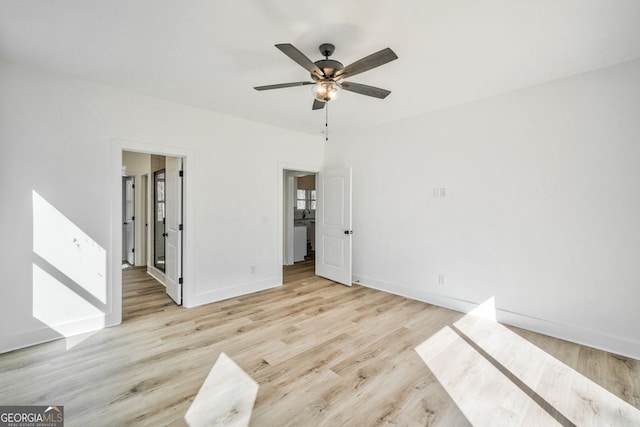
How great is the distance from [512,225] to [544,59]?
1732 millimetres

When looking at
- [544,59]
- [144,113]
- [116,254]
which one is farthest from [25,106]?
[544,59]

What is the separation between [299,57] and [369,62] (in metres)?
0.52

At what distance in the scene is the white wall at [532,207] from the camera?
8.64 feet

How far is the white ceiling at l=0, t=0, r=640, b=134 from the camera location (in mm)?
1888

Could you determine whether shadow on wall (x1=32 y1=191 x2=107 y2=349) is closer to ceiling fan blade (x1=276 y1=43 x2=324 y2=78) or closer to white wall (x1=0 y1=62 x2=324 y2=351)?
white wall (x1=0 y1=62 x2=324 y2=351)

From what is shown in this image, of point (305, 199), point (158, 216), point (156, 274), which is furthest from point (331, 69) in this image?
point (305, 199)

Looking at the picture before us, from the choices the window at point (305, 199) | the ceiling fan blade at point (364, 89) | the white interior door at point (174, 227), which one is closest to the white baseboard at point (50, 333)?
the white interior door at point (174, 227)

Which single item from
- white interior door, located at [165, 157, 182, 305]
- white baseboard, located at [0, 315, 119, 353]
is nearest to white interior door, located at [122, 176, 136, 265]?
white interior door, located at [165, 157, 182, 305]

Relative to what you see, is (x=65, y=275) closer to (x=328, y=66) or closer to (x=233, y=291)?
(x=233, y=291)

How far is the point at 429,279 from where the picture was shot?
401 centimetres

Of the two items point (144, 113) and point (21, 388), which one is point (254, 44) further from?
point (21, 388)

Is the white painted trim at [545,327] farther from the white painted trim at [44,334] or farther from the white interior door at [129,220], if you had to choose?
the white interior door at [129,220]

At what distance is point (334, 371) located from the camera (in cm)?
234

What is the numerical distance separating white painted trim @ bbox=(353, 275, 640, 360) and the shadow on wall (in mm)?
3974
